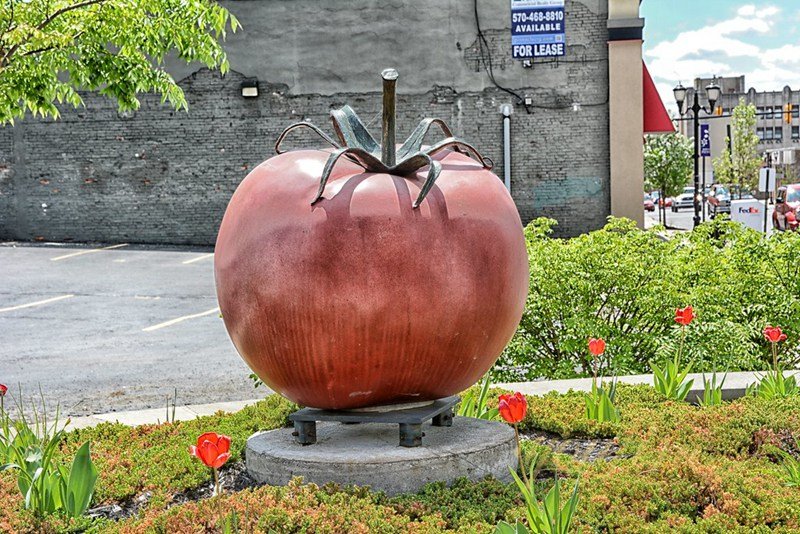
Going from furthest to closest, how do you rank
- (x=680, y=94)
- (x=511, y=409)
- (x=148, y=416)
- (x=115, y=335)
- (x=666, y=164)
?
(x=666, y=164) → (x=680, y=94) → (x=115, y=335) → (x=148, y=416) → (x=511, y=409)

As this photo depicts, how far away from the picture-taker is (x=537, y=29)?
24.0 meters

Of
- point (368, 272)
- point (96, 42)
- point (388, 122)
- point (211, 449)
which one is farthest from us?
point (96, 42)

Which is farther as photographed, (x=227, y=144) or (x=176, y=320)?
(x=227, y=144)

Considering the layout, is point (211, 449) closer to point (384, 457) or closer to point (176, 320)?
point (384, 457)

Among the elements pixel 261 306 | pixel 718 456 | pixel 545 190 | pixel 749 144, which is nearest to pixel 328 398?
pixel 261 306

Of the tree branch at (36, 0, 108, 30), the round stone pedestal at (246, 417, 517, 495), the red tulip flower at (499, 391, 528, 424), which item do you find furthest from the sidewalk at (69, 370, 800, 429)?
the tree branch at (36, 0, 108, 30)

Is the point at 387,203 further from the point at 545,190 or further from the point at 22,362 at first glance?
the point at 545,190

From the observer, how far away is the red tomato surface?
4.56 meters

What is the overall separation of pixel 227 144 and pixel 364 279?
68.6ft

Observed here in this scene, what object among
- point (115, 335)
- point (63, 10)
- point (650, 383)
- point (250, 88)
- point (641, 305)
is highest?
point (250, 88)

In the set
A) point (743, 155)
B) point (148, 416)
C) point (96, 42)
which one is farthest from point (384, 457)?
point (743, 155)

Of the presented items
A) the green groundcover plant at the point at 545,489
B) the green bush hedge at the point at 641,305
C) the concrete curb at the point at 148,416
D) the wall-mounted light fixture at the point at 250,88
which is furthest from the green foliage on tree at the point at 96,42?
the wall-mounted light fixture at the point at 250,88

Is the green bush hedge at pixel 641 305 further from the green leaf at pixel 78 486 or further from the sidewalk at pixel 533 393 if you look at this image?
the green leaf at pixel 78 486

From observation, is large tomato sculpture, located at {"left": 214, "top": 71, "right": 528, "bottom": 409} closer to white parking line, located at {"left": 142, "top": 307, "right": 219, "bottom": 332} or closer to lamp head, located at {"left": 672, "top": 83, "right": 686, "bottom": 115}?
white parking line, located at {"left": 142, "top": 307, "right": 219, "bottom": 332}
